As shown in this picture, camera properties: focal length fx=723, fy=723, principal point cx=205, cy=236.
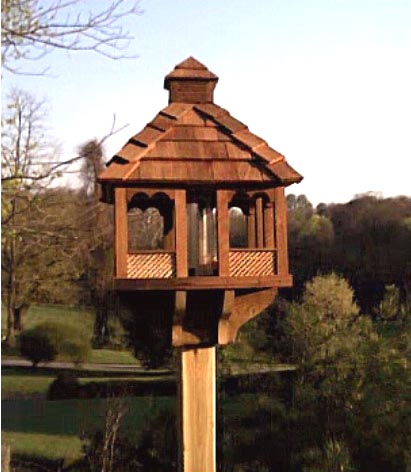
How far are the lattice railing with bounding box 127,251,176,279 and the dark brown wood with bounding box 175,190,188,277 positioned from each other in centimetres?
1

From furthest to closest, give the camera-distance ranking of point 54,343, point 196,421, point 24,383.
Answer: point 24,383
point 54,343
point 196,421

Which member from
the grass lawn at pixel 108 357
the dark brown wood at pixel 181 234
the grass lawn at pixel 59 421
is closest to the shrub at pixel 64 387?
the grass lawn at pixel 59 421

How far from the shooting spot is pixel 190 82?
124 centimetres

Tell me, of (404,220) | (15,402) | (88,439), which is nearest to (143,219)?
(404,220)

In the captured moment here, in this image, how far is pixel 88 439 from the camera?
337 centimetres

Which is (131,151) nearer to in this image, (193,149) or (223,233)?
(193,149)

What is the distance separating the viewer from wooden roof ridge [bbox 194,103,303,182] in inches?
48.1

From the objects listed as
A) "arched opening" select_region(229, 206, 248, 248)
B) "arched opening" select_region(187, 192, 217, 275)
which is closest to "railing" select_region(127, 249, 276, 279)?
"arched opening" select_region(187, 192, 217, 275)

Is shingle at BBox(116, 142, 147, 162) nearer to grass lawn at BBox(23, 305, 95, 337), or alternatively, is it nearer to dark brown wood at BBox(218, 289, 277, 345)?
dark brown wood at BBox(218, 289, 277, 345)

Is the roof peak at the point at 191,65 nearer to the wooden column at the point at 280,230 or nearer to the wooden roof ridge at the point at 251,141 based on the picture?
the wooden roof ridge at the point at 251,141

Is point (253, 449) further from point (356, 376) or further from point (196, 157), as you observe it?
point (196, 157)

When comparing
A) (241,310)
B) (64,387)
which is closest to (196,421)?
(241,310)

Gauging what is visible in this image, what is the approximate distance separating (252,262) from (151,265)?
0.18m

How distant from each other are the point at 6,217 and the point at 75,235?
0.13 metres
